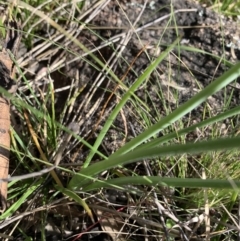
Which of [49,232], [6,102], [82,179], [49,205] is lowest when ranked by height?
[49,232]

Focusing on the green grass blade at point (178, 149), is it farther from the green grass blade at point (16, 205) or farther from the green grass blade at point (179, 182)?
the green grass blade at point (16, 205)

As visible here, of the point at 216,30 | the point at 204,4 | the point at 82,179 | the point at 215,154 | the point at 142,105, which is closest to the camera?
the point at 82,179

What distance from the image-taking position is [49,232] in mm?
1186

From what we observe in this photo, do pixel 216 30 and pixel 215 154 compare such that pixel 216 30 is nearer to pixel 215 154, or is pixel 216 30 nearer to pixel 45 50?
pixel 215 154

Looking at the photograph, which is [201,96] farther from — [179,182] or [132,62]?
[132,62]

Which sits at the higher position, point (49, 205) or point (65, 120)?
point (65, 120)

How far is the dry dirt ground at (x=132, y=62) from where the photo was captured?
1.27m

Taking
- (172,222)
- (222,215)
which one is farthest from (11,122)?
(222,215)

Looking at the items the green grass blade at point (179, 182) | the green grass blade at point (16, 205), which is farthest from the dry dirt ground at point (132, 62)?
the green grass blade at point (179, 182)

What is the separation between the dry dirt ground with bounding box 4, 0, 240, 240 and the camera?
1.27 metres

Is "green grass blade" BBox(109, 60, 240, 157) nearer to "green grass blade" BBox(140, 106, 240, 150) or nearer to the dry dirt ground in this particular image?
"green grass blade" BBox(140, 106, 240, 150)

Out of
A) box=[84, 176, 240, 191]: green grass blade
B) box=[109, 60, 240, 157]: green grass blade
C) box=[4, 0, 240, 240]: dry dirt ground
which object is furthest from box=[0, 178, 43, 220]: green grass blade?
box=[109, 60, 240, 157]: green grass blade

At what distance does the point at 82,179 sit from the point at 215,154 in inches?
15.2

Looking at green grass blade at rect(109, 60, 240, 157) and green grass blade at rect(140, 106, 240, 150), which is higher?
green grass blade at rect(109, 60, 240, 157)
